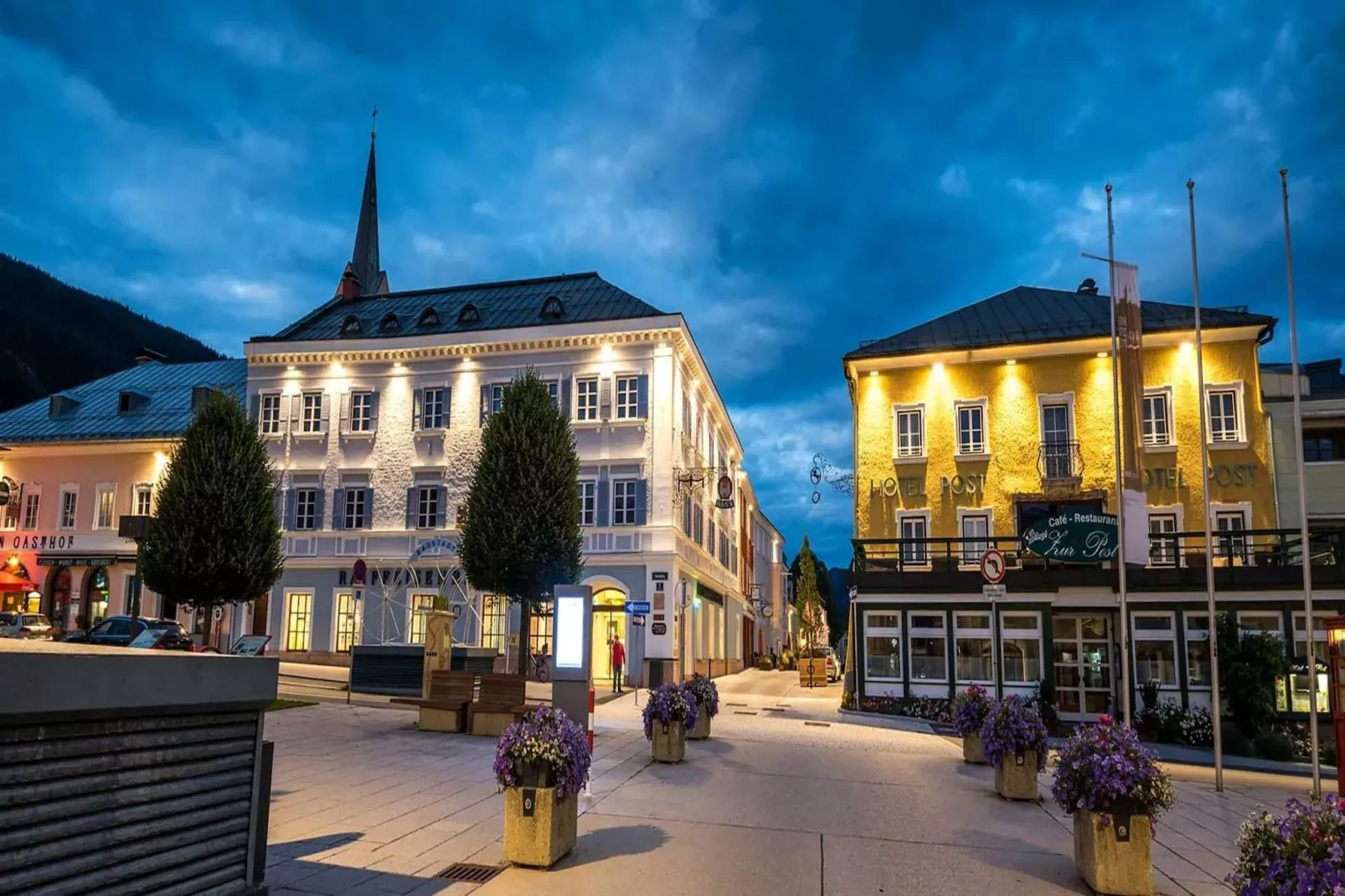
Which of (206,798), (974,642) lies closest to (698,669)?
(974,642)

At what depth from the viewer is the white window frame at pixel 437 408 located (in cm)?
3447

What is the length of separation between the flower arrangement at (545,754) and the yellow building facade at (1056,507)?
627 inches

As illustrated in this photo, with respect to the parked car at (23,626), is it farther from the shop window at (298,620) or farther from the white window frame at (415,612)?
the white window frame at (415,612)

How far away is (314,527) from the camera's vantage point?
3497 cm

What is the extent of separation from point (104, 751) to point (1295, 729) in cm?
2475

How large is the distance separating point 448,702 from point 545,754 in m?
9.94

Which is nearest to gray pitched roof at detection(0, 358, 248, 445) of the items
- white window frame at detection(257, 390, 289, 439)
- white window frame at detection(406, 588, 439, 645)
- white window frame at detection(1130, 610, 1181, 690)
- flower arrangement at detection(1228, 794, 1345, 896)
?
white window frame at detection(257, 390, 289, 439)

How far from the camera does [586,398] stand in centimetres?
3312

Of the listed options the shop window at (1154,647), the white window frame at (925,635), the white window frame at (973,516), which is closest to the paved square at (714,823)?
the shop window at (1154,647)

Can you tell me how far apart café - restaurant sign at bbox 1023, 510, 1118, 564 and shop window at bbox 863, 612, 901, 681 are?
4.14 meters

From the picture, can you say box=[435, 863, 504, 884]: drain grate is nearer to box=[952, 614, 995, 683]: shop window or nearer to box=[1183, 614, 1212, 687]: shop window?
box=[952, 614, 995, 683]: shop window

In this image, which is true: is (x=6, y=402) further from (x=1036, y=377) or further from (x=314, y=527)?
(x=1036, y=377)

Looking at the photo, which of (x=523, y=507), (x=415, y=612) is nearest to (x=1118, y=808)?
(x=523, y=507)

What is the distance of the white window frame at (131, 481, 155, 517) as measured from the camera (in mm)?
38062
